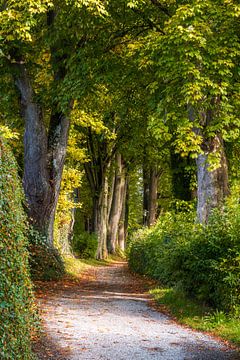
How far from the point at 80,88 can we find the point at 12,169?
978cm

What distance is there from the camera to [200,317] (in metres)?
10.8

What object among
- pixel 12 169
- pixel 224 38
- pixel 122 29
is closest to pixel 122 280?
pixel 122 29

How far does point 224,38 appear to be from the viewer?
506 inches

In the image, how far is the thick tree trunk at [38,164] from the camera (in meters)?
16.8

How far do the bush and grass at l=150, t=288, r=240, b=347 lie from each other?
19.3 metres

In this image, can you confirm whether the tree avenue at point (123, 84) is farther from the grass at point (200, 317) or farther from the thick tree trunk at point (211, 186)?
the grass at point (200, 317)

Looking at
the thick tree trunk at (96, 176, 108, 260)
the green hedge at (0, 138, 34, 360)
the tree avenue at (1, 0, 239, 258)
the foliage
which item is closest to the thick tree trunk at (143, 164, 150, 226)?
the thick tree trunk at (96, 176, 108, 260)

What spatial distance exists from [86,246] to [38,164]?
55.1ft

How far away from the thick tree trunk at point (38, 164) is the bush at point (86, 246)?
15481 millimetres

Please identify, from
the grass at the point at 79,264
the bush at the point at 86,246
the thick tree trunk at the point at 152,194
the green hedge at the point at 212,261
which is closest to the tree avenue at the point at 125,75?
the green hedge at the point at 212,261

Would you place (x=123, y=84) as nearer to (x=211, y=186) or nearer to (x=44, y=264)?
(x=211, y=186)

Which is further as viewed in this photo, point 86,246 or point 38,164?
point 86,246

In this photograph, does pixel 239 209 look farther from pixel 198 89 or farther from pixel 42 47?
pixel 42 47

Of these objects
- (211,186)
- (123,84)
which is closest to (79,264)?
(123,84)
